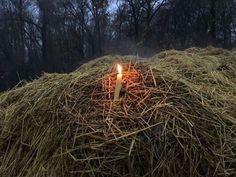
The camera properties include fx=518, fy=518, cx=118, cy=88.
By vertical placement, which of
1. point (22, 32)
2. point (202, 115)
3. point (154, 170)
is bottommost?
point (22, 32)

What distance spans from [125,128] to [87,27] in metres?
42.8

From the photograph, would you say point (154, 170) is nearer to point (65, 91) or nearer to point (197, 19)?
point (65, 91)

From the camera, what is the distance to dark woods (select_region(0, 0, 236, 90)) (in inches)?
1513

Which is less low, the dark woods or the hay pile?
the hay pile

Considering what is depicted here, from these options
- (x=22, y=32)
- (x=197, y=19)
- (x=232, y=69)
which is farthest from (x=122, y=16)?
(x=232, y=69)

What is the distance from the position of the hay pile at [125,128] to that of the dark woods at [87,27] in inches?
1292

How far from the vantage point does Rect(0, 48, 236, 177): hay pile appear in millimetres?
2512

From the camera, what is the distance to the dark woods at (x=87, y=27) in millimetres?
38438

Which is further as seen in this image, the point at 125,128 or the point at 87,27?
the point at 87,27

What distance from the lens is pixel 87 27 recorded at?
45031 mm

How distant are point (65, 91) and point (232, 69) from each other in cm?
162

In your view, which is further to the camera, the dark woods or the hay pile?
the dark woods

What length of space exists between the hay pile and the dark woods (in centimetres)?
3283

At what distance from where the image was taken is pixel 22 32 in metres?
46.7
